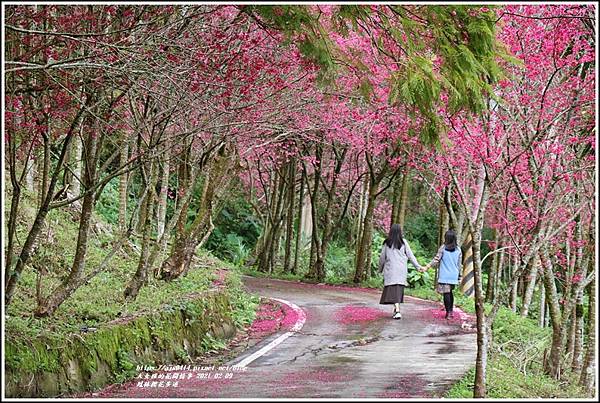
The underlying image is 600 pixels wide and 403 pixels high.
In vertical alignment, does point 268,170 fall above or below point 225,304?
above

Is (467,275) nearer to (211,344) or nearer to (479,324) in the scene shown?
(211,344)

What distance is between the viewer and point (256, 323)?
1506cm

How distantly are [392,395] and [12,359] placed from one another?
380cm

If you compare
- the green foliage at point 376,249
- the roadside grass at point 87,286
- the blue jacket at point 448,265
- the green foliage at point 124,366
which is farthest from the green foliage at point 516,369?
the green foliage at point 376,249

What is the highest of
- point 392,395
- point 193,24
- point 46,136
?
point 193,24

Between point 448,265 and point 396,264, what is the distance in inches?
44.9

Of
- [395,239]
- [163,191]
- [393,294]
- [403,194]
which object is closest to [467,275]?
[403,194]

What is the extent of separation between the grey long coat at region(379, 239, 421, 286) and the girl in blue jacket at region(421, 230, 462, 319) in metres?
0.53

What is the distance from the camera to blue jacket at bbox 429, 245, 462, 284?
14.8 meters

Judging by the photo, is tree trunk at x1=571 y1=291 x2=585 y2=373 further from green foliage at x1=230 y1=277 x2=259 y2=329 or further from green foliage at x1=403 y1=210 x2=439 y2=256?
green foliage at x1=403 y1=210 x2=439 y2=256

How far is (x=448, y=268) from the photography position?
14977 mm

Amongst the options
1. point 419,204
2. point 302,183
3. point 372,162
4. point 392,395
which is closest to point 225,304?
point 392,395

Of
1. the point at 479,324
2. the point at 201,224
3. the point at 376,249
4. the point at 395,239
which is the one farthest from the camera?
the point at 376,249

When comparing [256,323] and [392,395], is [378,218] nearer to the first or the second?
[256,323]
